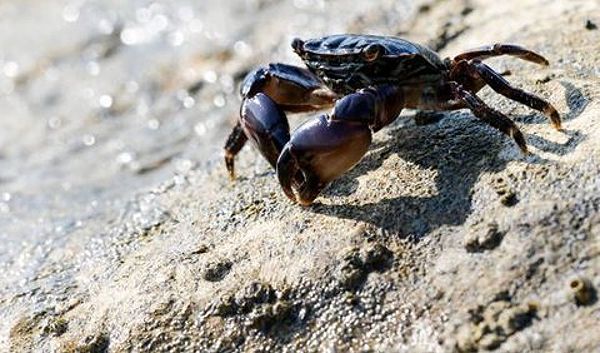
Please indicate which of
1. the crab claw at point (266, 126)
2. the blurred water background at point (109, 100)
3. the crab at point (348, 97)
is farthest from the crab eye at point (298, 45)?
the blurred water background at point (109, 100)

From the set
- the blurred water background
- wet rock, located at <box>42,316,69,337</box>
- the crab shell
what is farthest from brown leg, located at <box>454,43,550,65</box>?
wet rock, located at <box>42,316,69,337</box>

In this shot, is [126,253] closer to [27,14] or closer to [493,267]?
[493,267]

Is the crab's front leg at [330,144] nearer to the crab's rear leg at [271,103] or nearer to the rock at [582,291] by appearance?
the crab's rear leg at [271,103]

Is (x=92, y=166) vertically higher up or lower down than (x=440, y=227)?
lower down

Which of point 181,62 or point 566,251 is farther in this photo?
point 181,62

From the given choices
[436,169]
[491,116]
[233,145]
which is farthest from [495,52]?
[233,145]

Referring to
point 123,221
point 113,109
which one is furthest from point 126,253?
point 113,109

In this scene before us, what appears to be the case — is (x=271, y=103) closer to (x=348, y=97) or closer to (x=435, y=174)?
(x=348, y=97)
